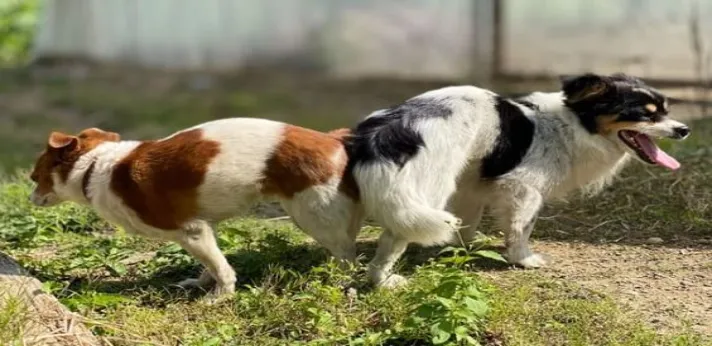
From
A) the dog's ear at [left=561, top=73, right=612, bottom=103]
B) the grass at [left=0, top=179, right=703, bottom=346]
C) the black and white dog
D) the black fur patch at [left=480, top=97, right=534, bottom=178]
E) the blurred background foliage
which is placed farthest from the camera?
the blurred background foliage

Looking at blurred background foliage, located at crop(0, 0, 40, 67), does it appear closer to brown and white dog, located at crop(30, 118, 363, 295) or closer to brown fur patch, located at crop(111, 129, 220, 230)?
brown and white dog, located at crop(30, 118, 363, 295)

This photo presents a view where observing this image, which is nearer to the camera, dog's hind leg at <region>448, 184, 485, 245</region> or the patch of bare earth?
the patch of bare earth

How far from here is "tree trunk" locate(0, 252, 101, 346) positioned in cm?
462

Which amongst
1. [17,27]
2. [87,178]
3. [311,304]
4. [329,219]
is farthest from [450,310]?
[17,27]

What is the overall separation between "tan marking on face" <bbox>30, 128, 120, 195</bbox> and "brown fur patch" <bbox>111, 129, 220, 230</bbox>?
0.28 meters

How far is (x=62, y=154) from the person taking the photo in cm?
546

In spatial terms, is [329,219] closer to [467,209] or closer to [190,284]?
[190,284]

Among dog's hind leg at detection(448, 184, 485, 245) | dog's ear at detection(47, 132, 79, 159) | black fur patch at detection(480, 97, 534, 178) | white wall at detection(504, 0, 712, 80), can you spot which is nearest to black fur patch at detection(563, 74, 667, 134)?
black fur patch at detection(480, 97, 534, 178)

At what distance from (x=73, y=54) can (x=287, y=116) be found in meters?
3.92

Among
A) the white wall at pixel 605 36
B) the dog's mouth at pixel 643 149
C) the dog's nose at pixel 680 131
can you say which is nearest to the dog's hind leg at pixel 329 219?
the dog's mouth at pixel 643 149

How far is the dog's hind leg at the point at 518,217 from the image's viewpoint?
5785mm

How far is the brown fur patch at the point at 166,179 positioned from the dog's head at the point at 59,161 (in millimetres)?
285

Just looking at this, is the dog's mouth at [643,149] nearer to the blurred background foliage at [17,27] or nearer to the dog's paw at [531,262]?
the dog's paw at [531,262]

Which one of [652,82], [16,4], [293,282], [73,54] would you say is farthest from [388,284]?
[16,4]
